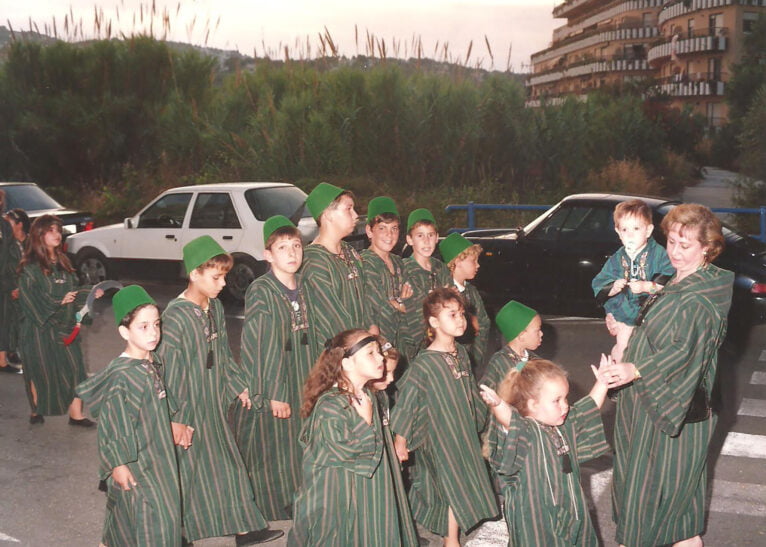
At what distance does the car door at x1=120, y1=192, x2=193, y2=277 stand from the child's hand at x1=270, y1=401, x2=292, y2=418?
894 centimetres

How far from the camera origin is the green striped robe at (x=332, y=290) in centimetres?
612

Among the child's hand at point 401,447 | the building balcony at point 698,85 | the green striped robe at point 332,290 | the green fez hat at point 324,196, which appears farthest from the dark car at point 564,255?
the building balcony at point 698,85

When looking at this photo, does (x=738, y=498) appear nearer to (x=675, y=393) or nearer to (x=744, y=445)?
(x=744, y=445)

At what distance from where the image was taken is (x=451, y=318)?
546 centimetres

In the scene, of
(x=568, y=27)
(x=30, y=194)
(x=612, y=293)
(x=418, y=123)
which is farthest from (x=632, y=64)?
(x=612, y=293)

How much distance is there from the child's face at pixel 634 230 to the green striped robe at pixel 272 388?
1874 mm

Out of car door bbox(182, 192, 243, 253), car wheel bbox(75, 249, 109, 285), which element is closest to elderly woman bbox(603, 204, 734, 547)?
car door bbox(182, 192, 243, 253)

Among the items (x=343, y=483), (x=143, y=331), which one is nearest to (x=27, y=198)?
(x=143, y=331)

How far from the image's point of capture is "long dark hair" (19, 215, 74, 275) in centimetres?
791

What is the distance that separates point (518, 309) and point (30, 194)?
13546 mm

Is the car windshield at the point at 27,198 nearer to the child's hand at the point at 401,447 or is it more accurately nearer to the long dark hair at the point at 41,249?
the long dark hair at the point at 41,249

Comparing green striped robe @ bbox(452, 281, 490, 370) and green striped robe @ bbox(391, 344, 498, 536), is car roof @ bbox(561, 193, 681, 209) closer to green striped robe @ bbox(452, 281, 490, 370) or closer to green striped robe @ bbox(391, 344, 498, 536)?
green striped robe @ bbox(452, 281, 490, 370)

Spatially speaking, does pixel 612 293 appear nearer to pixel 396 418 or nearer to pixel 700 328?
pixel 700 328

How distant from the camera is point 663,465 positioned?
5.14 metres
